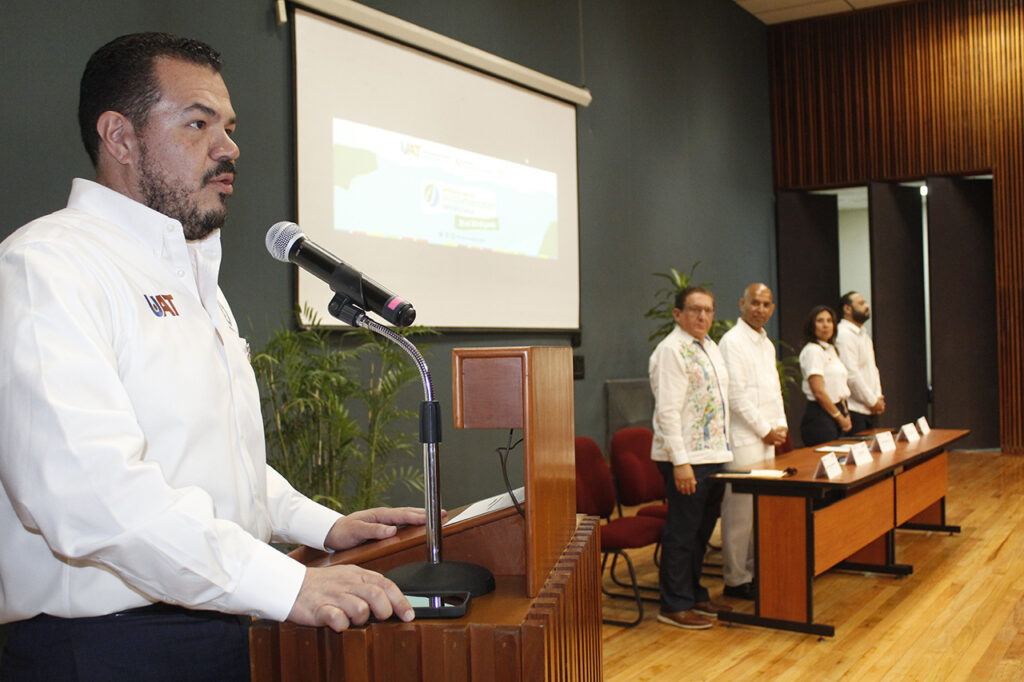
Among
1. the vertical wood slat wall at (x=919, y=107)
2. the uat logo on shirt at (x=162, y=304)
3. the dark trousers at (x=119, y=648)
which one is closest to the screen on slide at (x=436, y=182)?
the uat logo on shirt at (x=162, y=304)

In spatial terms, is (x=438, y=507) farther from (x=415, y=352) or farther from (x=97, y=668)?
(x=97, y=668)

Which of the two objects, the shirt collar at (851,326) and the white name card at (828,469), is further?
the shirt collar at (851,326)

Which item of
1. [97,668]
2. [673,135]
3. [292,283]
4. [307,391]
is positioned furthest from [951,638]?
[673,135]

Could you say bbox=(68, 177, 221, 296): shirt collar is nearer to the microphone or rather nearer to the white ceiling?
the microphone

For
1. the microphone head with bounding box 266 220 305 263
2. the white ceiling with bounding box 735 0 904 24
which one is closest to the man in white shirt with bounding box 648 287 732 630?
the microphone head with bounding box 266 220 305 263

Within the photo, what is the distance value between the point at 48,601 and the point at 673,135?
25.5 feet

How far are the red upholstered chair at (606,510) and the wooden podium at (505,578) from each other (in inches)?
106

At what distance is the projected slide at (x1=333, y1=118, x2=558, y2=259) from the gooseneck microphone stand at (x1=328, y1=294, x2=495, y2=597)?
Result: 3.42 metres

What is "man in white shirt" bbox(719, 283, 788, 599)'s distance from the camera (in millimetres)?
4520

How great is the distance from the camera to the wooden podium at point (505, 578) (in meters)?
1.01

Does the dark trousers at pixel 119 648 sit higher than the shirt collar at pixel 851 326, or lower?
lower

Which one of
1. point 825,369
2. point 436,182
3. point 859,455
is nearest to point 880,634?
point 859,455

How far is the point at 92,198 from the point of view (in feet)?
4.11

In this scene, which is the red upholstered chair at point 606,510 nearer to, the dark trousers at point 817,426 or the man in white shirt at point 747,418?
the man in white shirt at point 747,418
